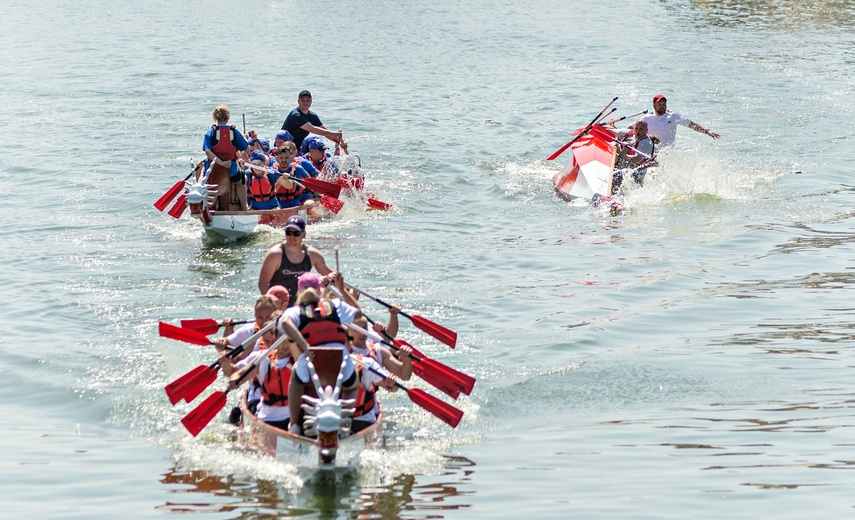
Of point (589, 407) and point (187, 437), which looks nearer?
point (187, 437)

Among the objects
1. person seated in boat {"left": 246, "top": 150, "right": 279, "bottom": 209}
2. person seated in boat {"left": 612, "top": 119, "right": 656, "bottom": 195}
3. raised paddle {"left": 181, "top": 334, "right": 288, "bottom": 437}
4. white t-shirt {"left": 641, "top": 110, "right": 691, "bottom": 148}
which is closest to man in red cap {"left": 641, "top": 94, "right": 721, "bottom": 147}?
white t-shirt {"left": 641, "top": 110, "right": 691, "bottom": 148}

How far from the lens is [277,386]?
34.0ft

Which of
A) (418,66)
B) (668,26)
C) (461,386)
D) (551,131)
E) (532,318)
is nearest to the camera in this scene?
(461,386)

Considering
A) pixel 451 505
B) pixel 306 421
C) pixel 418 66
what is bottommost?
pixel 451 505

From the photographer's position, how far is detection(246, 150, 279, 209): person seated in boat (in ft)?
59.1

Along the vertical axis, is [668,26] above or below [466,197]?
above

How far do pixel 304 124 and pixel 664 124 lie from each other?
23.4 ft

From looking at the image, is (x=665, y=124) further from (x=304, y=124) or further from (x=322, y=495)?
(x=322, y=495)

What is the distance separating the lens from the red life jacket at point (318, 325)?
975cm

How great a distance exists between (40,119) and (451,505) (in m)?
23.0

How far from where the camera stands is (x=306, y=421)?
31.4 feet

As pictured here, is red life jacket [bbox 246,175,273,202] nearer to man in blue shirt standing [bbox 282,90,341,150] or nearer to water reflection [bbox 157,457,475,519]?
man in blue shirt standing [bbox 282,90,341,150]

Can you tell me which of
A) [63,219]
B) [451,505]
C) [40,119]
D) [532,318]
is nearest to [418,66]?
[40,119]

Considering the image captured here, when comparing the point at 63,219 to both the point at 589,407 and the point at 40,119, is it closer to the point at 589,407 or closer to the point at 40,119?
the point at 40,119
